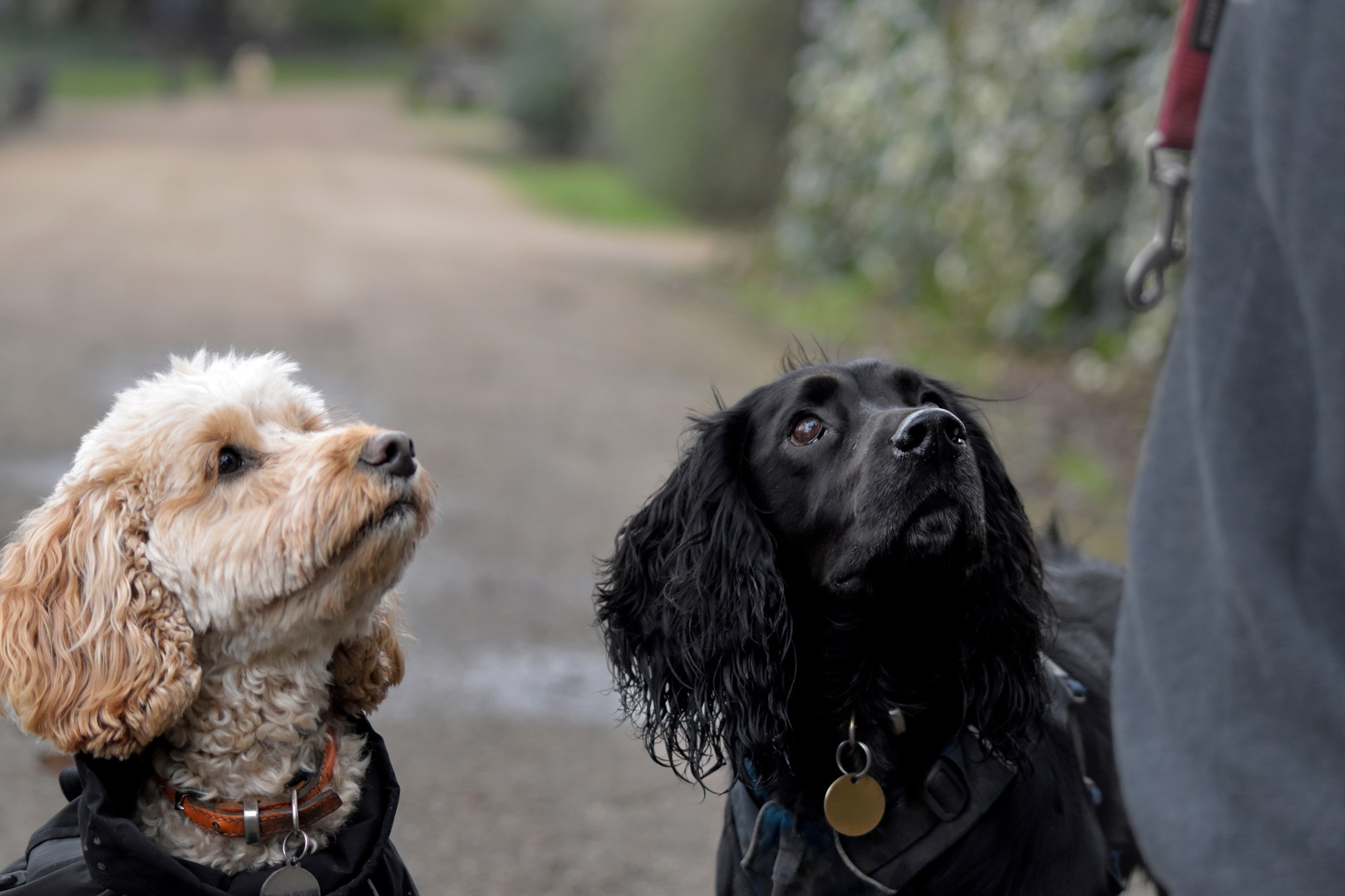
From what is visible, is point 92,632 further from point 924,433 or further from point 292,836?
point 924,433

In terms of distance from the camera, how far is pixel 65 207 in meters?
16.8

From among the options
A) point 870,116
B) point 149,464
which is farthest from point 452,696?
point 870,116

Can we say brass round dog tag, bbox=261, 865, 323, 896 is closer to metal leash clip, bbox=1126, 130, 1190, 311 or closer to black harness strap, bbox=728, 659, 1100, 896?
black harness strap, bbox=728, 659, 1100, 896

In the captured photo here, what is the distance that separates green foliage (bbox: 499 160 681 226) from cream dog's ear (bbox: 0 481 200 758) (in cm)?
1533

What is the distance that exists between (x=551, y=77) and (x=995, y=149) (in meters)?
23.4

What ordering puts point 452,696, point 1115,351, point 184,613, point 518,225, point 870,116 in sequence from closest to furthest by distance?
1. point 184,613
2. point 452,696
3. point 1115,351
4. point 870,116
5. point 518,225

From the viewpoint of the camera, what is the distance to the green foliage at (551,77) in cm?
2992

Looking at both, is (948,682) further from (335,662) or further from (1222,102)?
(1222,102)

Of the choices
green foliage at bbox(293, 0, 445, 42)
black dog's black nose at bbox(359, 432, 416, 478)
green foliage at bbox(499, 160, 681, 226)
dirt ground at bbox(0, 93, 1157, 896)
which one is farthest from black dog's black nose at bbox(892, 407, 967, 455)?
green foliage at bbox(293, 0, 445, 42)

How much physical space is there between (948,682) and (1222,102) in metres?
1.68

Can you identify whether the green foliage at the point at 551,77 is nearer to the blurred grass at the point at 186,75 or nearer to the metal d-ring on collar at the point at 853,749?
the blurred grass at the point at 186,75

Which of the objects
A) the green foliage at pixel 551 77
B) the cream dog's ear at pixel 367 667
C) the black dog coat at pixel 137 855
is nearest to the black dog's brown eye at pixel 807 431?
the cream dog's ear at pixel 367 667

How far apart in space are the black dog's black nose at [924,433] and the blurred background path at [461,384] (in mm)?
1241

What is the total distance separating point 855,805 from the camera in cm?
235
